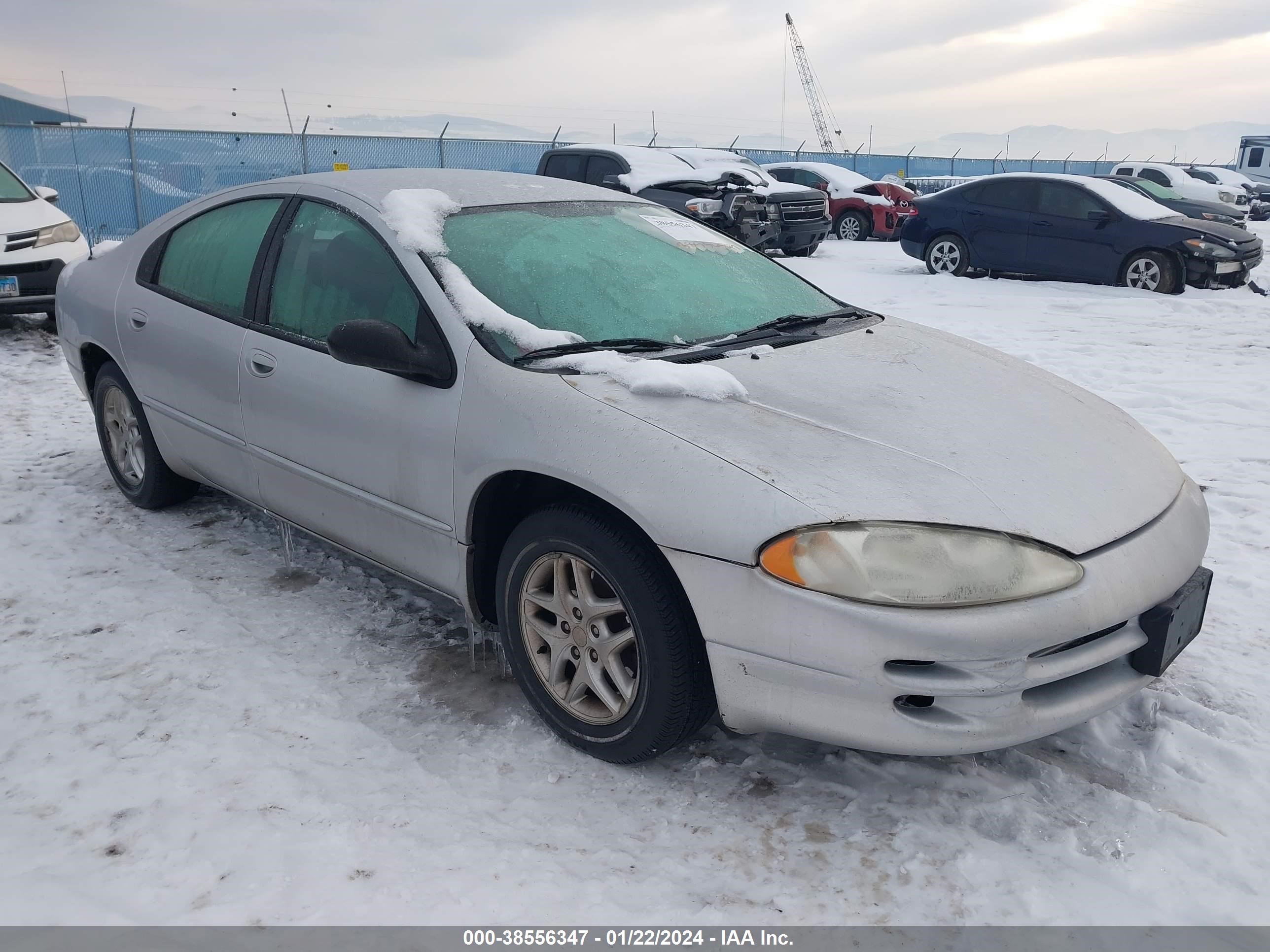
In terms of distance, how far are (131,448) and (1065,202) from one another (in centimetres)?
1025

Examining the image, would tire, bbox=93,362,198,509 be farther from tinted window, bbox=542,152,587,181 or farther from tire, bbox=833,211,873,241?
tire, bbox=833,211,873,241

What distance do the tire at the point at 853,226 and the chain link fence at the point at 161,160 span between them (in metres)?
6.86

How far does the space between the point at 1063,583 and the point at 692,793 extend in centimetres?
103

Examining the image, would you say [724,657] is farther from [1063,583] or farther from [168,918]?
[168,918]

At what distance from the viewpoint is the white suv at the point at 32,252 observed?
7703 mm

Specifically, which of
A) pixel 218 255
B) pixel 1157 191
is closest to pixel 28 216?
pixel 218 255

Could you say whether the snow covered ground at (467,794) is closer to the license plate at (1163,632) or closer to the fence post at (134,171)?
the license plate at (1163,632)

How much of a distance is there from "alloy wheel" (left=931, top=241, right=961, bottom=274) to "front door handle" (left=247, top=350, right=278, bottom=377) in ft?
34.2

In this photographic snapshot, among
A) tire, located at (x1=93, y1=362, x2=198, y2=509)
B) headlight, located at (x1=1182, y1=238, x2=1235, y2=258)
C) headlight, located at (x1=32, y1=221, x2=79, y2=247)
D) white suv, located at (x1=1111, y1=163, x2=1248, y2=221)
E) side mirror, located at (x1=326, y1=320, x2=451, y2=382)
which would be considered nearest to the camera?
side mirror, located at (x1=326, y1=320, x2=451, y2=382)

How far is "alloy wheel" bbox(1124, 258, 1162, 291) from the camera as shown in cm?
1045

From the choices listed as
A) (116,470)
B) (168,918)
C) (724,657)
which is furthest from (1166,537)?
(116,470)

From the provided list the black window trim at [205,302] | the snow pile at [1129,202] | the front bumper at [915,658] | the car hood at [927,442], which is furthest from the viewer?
the snow pile at [1129,202]

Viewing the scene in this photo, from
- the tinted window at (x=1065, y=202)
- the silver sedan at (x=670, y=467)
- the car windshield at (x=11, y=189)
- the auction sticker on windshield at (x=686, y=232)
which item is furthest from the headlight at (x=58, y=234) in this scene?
the tinted window at (x=1065, y=202)

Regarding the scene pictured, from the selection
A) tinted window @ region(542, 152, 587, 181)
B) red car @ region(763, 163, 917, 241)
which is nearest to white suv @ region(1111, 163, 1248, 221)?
red car @ region(763, 163, 917, 241)
